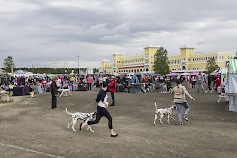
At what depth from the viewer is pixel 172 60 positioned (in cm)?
11262

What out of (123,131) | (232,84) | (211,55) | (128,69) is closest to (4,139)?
(123,131)

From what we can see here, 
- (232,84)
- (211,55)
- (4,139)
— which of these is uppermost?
(211,55)

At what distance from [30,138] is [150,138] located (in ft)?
11.8

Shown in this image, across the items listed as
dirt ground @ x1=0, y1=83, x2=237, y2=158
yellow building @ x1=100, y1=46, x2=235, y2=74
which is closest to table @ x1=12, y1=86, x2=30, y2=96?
dirt ground @ x1=0, y1=83, x2=237, y2=158

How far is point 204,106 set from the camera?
14953 millimetres

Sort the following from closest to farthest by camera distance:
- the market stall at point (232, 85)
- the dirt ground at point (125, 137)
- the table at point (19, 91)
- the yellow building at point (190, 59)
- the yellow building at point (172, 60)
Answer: the dirt ground at point (125, 137)
the market stall at point (232, 85)
the table at point (19, 91)
the yellow building at point (172, 60)
the yellow building at point (190, 59)

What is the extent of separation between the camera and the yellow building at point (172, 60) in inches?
3701

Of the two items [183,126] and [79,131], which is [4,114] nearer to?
[79,131]

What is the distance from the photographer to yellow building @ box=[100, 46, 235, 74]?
94000 mm

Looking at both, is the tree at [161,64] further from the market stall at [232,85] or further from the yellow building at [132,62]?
the market stall at [232,85]

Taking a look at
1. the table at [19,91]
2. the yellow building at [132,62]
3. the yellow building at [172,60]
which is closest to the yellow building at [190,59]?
the yellow building at [172,60]

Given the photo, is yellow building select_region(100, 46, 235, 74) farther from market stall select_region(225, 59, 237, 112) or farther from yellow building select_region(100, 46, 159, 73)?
market stall select_region(225, 59, 237, 112)

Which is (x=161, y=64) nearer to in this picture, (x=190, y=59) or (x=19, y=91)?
(x=190, y=59)

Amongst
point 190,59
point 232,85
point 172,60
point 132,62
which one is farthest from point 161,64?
point 232,85
